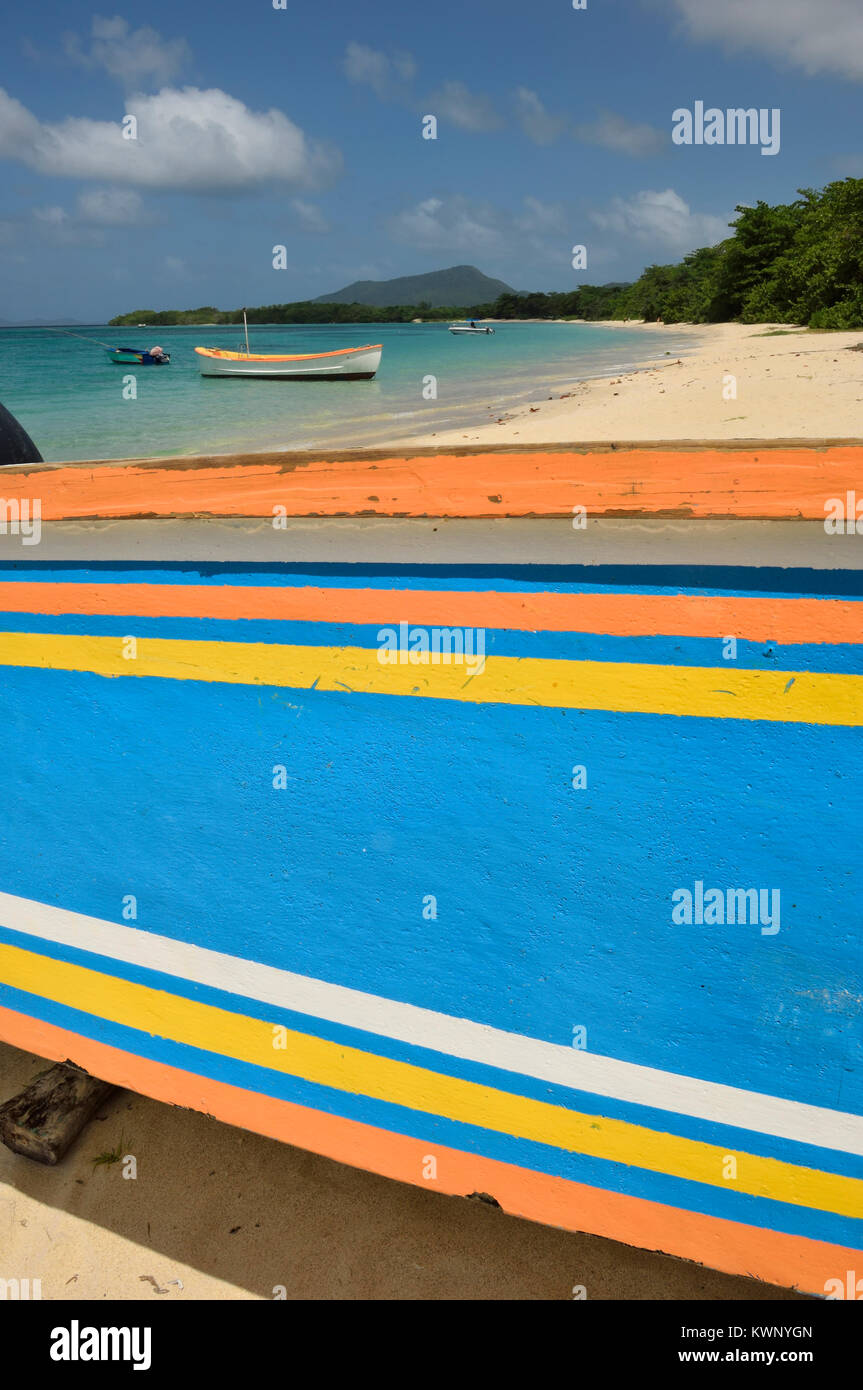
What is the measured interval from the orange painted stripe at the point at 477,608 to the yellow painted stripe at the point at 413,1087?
31.7 inches

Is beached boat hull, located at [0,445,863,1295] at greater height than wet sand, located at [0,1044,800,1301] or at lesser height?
greater

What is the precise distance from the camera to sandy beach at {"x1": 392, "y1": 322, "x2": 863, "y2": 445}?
389 inches

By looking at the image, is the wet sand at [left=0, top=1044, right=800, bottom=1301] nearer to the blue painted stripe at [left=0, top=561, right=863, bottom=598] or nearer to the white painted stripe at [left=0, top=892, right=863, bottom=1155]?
the white painted stripe at [left=0, top=892, right=863, bottom=1155]

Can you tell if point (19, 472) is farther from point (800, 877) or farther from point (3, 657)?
point (800, 877)

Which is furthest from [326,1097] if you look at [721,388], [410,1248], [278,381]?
[278,381]

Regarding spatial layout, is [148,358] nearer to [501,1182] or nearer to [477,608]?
[477,608]

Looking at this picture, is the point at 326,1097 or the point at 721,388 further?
the point at 721,388

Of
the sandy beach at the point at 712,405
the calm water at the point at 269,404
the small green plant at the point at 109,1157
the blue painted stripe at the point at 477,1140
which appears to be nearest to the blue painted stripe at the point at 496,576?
the blue painted stripe at the point at 477,1140

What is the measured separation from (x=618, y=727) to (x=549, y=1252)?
1.30m

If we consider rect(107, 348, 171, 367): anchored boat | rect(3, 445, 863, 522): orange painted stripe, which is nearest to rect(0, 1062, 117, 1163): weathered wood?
rect(3, 445, 863, 522): orange painted stripe

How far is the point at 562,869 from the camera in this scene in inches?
50.8

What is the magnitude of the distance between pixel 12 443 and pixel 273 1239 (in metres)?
2.71

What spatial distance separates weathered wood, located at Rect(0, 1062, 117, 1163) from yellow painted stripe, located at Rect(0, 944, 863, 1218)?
29 cm

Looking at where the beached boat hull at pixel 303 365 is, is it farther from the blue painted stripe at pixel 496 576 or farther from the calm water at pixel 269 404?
the blue painted stripe at pixel 496 576
